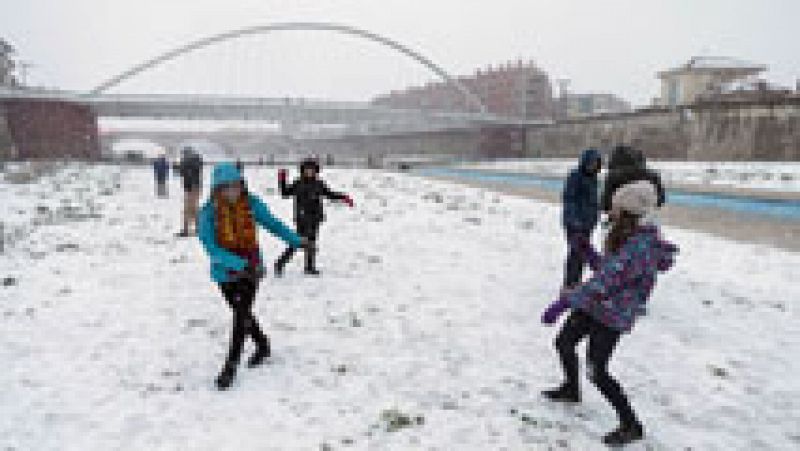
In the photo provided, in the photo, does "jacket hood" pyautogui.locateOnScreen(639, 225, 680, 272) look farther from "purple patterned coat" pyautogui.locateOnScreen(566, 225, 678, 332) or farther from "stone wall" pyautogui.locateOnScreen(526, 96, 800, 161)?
"stone wall" pyautogui.locateOnScreen(526, 96, 800, 161)

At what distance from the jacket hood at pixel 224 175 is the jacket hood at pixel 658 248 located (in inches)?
137

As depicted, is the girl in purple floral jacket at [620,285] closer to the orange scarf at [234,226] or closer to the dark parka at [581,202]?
the orange scarf at [234,226]

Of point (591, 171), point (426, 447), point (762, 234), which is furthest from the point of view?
point (762, 234)

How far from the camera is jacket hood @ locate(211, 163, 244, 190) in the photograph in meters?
5.30

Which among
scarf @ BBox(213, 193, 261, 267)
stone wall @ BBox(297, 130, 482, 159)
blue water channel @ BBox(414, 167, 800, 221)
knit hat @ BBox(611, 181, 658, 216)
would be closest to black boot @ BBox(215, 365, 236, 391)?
scarf @ BBox(213, 193, 261, 267)

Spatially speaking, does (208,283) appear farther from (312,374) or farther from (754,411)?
(754,411)

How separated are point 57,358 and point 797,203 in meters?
22.6

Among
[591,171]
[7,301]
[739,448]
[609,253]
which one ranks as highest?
[591,171]

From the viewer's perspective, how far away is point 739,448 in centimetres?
474

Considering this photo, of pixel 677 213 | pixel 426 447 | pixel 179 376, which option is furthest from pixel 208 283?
pixel 677 213

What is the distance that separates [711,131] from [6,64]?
90223 mm

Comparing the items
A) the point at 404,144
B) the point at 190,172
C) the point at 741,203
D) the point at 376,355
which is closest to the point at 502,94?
the point at 404,144

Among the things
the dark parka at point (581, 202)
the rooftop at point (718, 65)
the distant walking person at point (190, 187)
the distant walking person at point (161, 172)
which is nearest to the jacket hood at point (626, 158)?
the dark parka at point (581, 202)

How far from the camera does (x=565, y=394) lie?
17.3ft
